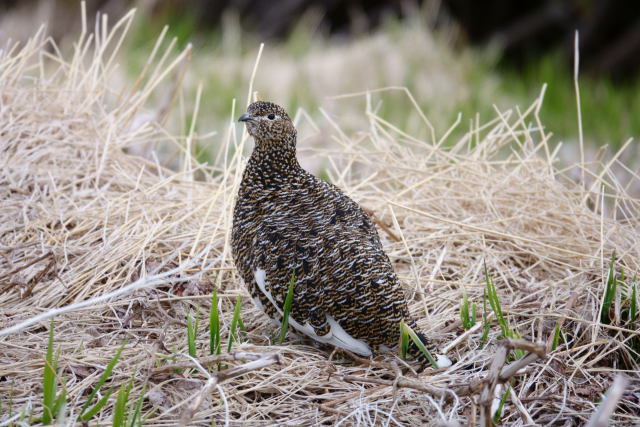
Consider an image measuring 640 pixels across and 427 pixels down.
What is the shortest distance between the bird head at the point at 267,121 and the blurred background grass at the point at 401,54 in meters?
3.03

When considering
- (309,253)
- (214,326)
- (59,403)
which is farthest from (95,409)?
(309,253)

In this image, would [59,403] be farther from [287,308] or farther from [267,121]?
[267,121]

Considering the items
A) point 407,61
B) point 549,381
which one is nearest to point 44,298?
point 549,381

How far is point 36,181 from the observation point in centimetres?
379

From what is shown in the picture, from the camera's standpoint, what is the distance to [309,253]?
9.44 feet

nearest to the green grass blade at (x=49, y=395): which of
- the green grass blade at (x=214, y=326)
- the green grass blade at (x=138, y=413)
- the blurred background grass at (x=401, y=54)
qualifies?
the green grass blade at (x=138, y=413)

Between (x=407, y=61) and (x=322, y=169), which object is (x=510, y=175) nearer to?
(x=322, y=169)

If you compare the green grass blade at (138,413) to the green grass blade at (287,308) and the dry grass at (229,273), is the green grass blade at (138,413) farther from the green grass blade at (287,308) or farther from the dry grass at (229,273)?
the green grass blade at (287,308)

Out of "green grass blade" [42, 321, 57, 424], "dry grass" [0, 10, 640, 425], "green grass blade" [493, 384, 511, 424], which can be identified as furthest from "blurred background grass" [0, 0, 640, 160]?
"green grass blade" [493, 384, 511, 424]

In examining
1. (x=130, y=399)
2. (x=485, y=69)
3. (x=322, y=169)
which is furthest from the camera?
(x=485, y=69)

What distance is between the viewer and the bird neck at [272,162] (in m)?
3.11

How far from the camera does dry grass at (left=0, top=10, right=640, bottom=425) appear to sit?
263 centimetres

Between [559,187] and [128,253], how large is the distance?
228 centimetres

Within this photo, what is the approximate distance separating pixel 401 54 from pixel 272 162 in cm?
559
